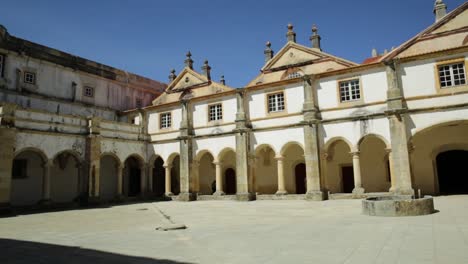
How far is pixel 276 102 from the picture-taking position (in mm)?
20859

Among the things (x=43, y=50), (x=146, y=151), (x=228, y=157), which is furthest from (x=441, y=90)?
(x=43, y=50)

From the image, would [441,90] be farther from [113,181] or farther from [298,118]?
[113,181]

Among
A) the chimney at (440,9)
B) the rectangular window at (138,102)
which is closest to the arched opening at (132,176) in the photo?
the rectangular window at (138,102)

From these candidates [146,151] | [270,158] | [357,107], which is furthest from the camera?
[146,151]

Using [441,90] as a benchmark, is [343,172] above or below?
below

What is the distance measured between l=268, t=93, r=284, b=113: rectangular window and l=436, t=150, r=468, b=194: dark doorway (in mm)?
9305

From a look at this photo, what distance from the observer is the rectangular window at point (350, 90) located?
61.1ft

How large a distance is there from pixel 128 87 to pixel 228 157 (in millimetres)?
10245

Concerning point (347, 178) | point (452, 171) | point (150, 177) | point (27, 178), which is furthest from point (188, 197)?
point (452, 171)

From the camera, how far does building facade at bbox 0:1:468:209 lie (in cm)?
1678

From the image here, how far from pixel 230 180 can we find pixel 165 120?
6558 mm

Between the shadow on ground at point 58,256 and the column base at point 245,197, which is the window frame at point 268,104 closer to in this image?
the column base at point 245,197

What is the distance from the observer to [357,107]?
18328mm

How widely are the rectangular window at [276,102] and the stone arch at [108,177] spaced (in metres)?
11.0
